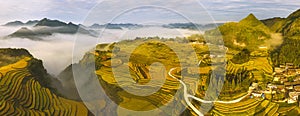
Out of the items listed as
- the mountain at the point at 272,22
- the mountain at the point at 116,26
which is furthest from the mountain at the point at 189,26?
the mountain at the point at 272,22

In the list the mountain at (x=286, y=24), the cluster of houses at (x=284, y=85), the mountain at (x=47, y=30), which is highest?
the mountain at (x=286, y=24)

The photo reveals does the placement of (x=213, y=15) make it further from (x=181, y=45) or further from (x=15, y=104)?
(x=15, y=104)

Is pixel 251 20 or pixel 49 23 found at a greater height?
pixel 251 20

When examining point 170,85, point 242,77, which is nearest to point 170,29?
point 170,85

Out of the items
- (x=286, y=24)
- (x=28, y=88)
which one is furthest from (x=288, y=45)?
(x=28, y=88)

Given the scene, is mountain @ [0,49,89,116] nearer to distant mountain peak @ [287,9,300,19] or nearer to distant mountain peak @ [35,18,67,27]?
distant mountain peak @ [35,18,67,27]

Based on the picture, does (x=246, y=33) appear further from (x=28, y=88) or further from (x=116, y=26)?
(x=28, y=88)

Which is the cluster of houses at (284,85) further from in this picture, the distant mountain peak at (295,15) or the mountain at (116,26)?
the mountain at (116,26)
